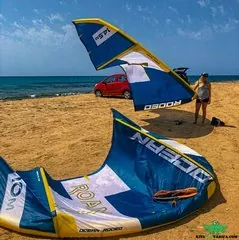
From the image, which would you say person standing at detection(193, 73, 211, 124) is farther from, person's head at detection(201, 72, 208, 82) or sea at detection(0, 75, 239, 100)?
sea at detection(0, 75, 239, 100)

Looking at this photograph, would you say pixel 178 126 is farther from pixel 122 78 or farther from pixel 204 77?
pixel 122 78

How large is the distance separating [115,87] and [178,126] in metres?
9.80

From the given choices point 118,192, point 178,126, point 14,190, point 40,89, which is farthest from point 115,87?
point 40,89

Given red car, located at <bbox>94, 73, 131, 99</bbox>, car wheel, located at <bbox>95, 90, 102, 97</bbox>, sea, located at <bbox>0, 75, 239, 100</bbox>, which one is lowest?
sea, located at <bbox>0, 75, 239, 100</bbox>

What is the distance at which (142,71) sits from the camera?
1155 cm

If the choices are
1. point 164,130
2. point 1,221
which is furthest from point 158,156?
point 164,130

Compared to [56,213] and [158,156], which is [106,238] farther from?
[158,156]

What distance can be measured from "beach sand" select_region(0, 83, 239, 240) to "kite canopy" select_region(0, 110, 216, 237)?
0.78 feet

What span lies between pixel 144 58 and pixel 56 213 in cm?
746

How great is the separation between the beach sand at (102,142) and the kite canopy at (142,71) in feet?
3.11

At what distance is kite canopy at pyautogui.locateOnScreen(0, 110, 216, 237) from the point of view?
17.5ft

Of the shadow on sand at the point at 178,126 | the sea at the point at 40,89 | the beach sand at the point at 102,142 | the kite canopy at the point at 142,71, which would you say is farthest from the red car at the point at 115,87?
the sea at the point at 40,89

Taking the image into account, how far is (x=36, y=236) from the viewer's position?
5312 millimetres

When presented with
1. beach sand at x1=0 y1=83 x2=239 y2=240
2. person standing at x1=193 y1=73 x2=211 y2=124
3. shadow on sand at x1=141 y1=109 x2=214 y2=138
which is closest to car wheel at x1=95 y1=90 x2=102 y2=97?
beach sand at x1=0 y1=83 x2=239 y2=240
